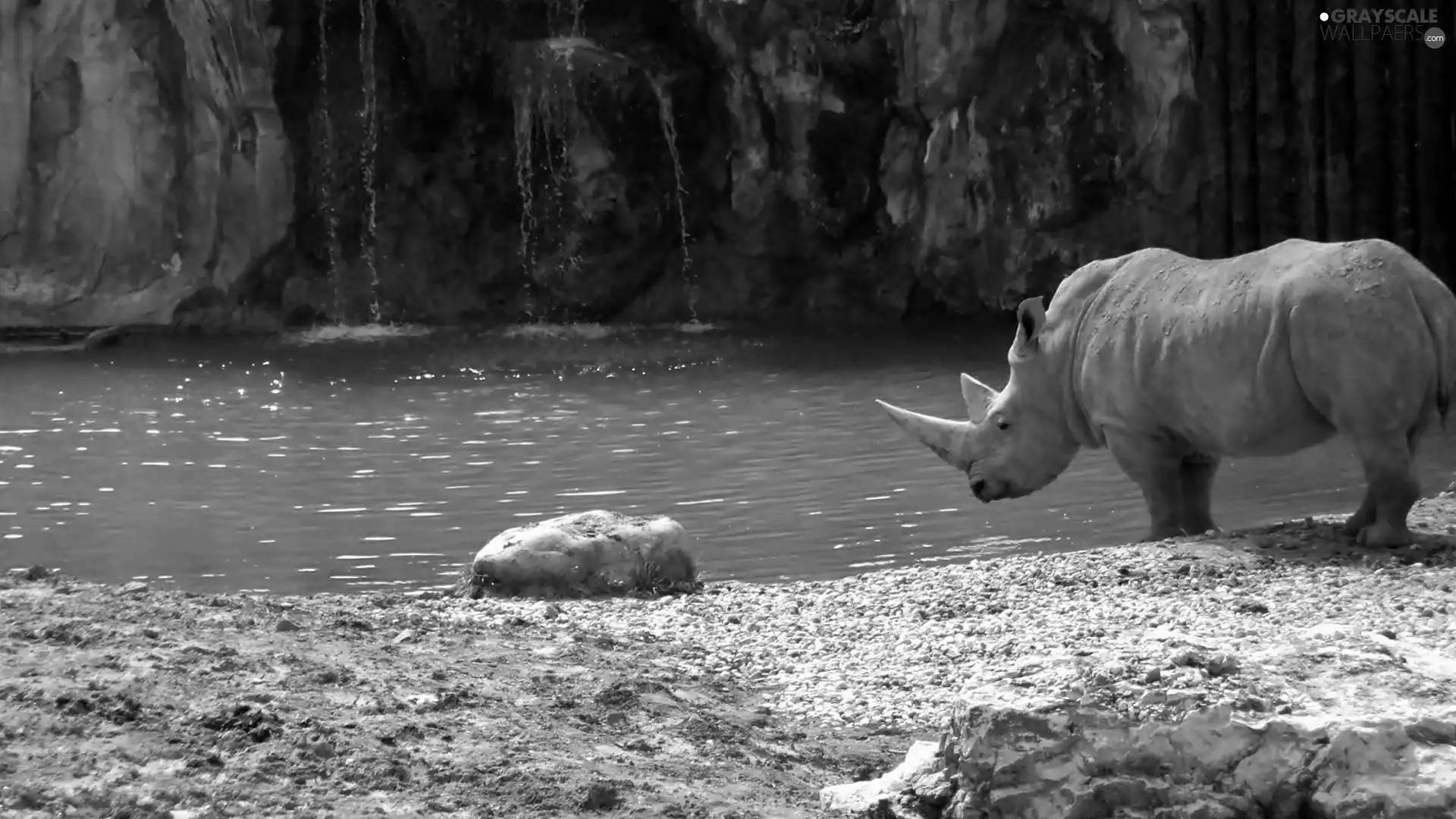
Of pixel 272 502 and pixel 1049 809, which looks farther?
pixel 272 502

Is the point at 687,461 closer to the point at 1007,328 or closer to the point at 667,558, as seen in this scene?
the point at 667,558

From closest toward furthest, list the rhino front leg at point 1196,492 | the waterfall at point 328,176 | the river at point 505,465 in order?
the rhino front leg at point 1196,492, the river at point 505,465, the waterfall at point 328,176

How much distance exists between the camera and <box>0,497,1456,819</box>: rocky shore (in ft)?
11.1

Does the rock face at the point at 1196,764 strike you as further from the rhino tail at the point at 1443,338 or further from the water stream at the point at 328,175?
the water stream at the point at 328,175

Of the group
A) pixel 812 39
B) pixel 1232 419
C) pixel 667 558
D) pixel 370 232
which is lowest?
pixel 667 558

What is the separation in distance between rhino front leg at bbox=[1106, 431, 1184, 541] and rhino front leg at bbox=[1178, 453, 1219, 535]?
0.34ft

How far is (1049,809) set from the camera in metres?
3.37

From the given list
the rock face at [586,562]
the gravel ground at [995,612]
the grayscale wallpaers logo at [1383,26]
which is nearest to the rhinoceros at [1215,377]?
the gravel ground at [995,612]

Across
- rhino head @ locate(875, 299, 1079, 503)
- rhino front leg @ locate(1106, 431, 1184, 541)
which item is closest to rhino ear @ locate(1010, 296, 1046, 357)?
rhino head @ locate(875, 299, 1079, 503)

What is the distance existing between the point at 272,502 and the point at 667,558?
3.89 m

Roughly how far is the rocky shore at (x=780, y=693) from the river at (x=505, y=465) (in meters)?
1.71

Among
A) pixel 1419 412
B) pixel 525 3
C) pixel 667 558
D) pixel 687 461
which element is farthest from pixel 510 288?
pixel 1419 412

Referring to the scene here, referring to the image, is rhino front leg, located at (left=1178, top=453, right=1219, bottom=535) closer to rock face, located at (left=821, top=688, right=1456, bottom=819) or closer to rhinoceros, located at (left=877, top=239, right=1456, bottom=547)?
rhinoceros, located at (left=877, top=239, right=1456, bottom=547)

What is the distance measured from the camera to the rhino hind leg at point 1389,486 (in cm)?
765
